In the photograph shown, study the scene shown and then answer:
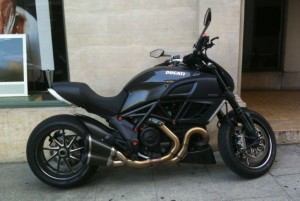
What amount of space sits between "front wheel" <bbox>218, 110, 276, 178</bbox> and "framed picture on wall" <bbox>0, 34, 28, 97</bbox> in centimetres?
268

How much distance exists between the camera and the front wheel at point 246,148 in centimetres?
413

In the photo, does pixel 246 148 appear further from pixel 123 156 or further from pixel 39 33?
pixel 39 33

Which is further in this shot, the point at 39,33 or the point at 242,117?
the point at 39,33

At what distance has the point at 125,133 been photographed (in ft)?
13.2

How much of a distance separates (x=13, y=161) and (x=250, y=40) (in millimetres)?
4975

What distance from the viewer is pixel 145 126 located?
403 centimetres

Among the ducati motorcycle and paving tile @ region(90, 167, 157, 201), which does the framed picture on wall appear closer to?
the ducati motorcycle

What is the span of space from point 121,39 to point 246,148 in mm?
1985

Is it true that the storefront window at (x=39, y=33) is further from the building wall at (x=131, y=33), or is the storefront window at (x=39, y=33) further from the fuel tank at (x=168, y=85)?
the fuel tank at (x=168, y=85)

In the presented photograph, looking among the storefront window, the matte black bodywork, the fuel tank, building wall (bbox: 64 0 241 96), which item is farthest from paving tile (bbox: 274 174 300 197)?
the storefront window

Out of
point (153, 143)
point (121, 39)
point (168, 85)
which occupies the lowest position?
point (153, 143)

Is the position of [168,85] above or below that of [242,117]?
above

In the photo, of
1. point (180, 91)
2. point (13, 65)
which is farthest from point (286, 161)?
point (13, 65)

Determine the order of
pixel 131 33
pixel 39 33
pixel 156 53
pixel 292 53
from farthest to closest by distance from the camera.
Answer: pixel 292 53 → pixel 39 33 → pixel 131 33 → pixel 156 53
